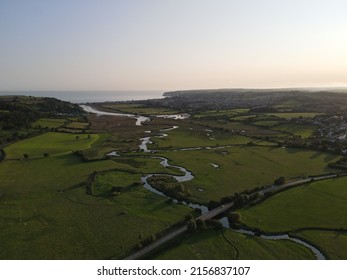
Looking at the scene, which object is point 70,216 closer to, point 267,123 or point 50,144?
point 50,144

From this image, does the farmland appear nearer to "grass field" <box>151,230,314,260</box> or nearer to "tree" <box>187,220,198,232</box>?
"grass field" <box>151,230,314,260</box>

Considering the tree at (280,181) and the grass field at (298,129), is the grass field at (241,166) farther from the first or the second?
the grass field at (298,129)

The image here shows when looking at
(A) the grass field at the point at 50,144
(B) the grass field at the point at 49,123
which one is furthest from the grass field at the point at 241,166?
(B) the grass field at the point at 49,123

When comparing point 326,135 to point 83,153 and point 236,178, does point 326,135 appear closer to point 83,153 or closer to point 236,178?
point 236,178

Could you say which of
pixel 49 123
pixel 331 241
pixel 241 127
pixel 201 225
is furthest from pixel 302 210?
pixel 49 123

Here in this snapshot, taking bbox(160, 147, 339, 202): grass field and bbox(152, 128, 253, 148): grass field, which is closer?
bbox(160, 147, 339, 202): grass field

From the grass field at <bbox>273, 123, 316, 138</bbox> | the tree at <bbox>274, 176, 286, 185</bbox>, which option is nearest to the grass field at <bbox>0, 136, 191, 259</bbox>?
the tree at <bbox>274, 176, 286, 185</bbox>
